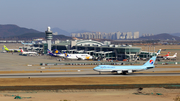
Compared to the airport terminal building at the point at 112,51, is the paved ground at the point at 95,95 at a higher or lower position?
lower

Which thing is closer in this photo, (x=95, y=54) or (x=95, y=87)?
(x=95, y=87)

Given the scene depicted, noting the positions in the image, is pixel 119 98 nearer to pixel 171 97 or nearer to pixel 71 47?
pixel 171 97

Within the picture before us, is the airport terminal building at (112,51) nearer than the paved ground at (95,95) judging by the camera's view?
No

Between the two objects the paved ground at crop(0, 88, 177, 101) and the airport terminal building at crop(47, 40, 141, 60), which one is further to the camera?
the airport terminal building at crop(47, 40, 141, 60)

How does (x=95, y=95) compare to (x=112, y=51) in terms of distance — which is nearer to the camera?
(x=95, y=95)

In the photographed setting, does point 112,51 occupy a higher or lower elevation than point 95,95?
higher

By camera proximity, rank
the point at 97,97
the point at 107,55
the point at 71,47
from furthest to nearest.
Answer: the point at 71,47 < the point at 107,55 < the point at 97,97

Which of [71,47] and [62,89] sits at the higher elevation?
[71,47]

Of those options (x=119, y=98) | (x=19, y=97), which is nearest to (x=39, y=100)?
(x=19, y=97)

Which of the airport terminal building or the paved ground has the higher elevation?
the airport terminal building

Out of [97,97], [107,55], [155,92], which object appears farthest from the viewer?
[107,55]
